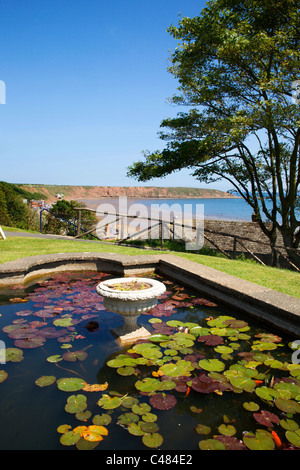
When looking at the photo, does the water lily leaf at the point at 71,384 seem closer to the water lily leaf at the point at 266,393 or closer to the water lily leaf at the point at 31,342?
the water lily leaf at the point at 31,342

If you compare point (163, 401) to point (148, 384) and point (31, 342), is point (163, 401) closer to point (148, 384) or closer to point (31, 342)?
point (148, 384)

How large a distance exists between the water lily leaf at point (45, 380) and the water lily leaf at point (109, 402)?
1.55 ft

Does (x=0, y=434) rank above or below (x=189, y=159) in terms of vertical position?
below

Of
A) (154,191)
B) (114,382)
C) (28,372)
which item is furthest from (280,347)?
(154,191)

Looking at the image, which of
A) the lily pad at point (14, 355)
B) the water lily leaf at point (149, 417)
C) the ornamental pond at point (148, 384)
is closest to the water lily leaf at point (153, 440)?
the ornamental pond at point (148, 384)

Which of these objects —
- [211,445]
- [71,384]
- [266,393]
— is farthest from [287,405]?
[71,384]

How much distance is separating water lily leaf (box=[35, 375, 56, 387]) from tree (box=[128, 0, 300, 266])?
849 centimetres

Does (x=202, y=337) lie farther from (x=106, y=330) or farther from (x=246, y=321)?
(x=106, y=330)

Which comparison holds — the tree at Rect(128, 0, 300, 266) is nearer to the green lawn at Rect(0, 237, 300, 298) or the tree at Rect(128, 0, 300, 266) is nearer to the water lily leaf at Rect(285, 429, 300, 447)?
the green lawn at Rect(0, 237, 300, 298)

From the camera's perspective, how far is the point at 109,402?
2070mm

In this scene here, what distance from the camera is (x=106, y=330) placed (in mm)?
3361

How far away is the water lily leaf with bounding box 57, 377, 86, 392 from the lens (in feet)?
7.28

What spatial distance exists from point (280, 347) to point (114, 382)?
1.65 metres

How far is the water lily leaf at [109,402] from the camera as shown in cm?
202
